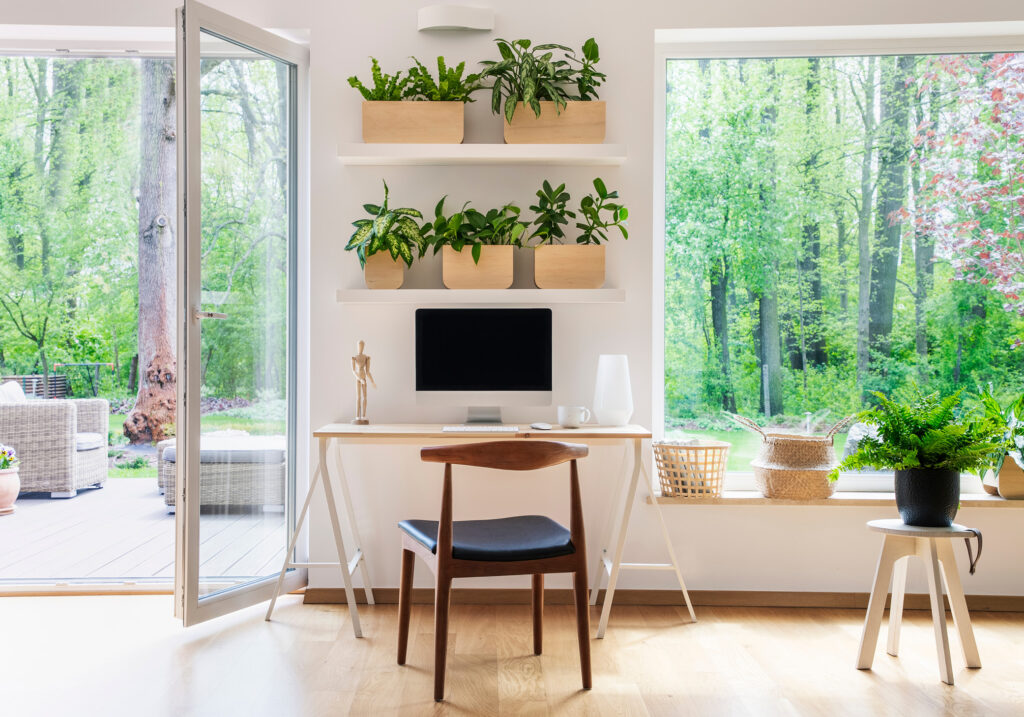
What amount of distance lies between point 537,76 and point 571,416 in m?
1.30

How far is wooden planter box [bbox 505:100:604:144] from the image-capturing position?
121 inches

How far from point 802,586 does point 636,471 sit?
947 mm

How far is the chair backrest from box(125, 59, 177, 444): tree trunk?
3.29 metres

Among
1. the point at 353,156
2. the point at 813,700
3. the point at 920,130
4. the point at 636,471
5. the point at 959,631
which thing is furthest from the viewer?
the point at 920,130

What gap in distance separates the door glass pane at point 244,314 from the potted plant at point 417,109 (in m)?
0.44

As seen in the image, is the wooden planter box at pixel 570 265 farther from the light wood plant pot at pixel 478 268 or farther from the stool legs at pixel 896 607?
the stool legs at pixel 896 607

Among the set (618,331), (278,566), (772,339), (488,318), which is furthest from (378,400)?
(772,339)

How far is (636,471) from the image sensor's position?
2869mm

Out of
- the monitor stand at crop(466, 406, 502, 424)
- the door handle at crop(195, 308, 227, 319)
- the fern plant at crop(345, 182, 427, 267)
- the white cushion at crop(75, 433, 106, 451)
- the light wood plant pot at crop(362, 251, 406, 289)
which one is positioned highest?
the fern plant at crop(345, 182, 427, 267)

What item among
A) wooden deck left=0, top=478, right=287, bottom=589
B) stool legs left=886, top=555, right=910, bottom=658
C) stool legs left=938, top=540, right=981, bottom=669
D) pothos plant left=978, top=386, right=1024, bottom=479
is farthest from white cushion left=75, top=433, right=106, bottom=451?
pothos plant left=978, top=386, right=1024, bottom=479

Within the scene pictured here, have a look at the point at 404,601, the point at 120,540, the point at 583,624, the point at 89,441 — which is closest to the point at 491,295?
the point at 404,601

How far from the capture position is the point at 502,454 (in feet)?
7.22

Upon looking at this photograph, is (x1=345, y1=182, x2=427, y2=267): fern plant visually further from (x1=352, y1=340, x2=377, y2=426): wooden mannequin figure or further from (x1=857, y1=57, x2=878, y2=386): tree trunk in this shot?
(x1=857, y1=57, x2=878, y2=386): tree trunk

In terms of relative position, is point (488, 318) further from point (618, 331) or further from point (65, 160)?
point (65, 160)
